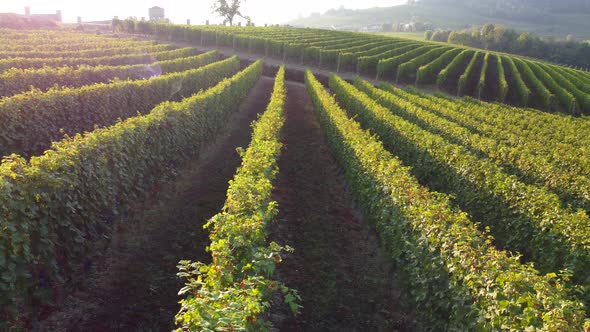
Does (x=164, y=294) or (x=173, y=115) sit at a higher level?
(x=173, y=115)

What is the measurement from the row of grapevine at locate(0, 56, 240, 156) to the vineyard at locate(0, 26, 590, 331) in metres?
0.08

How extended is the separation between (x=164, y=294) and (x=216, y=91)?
13.0 m

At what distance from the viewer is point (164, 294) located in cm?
785

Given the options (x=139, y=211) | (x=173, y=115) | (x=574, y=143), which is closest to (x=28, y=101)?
(x=173, y=115)

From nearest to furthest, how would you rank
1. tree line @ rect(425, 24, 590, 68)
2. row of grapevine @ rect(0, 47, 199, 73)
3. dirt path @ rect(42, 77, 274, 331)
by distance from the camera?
dirt path @ rect(42, 77, 274, 331) < row of grapevine @ rect(0, 47, 199, 73) < tree line @ rect(425, 24, 590, 68)

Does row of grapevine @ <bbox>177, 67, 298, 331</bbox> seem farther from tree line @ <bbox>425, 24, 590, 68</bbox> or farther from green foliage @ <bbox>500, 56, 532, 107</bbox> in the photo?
tree line @ <bbox>425, 24, 590, 68</bbox>

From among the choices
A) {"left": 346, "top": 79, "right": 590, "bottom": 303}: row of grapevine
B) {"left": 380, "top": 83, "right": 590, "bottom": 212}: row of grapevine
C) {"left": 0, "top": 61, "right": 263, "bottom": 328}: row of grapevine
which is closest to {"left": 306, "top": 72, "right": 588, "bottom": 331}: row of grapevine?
{"left": 346, "top": 79, "right": 590, "bottom": 303}: row of grapevine

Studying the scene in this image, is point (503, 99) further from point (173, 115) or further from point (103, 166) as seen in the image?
point (103, 166)

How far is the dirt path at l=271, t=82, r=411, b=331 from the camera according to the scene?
25.7 ft

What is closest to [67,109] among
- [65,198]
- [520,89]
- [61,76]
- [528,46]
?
[61,76]

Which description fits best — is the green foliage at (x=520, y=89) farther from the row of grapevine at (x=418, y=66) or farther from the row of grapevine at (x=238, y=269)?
the row of grapevine at (x=238, y=269)

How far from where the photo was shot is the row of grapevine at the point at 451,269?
5.04m

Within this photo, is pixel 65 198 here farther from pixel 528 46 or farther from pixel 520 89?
pixel 528 46

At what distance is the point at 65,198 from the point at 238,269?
3943 millimetres
